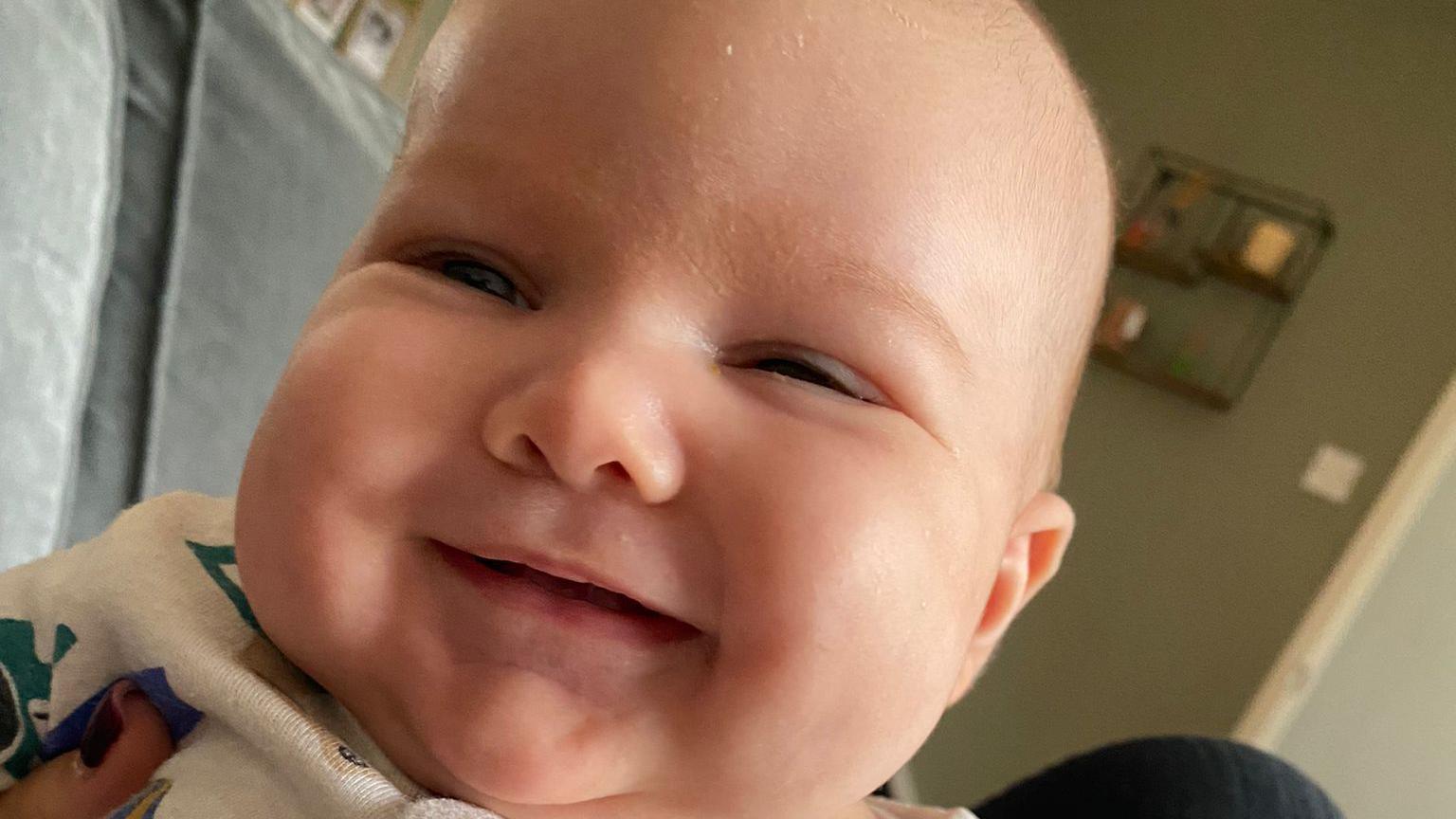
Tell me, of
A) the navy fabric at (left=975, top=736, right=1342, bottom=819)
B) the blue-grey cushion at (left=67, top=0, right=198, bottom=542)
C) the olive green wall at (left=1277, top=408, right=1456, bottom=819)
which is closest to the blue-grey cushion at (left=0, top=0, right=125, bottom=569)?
the blue-grey cushion at (left=67, top=0, right=198, bottom=542)

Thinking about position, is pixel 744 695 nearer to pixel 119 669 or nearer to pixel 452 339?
pixel 452 339

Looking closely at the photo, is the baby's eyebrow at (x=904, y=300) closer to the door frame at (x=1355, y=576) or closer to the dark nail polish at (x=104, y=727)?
the dark nail polish at (x=104, y=727)

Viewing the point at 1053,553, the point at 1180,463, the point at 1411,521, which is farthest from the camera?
the point at 1180,463

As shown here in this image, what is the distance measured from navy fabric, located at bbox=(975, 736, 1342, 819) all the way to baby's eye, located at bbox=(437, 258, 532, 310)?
28.2 inches

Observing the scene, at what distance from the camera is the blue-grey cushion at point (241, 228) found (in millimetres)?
892

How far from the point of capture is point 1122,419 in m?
3.07

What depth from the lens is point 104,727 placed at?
0.56 metres

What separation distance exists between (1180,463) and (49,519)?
2.88m

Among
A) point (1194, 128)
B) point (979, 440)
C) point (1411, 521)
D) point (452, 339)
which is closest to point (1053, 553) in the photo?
point (979, 440)

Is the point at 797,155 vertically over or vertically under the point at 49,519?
over

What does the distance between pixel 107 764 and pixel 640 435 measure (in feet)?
1.26

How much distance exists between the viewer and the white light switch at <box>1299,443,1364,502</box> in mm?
2693

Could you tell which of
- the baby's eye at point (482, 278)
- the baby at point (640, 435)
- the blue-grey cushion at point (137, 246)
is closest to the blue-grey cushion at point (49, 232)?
the blue-grey cushion at point (137, 246)

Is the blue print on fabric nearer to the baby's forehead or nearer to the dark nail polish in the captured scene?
the dark nail polish
